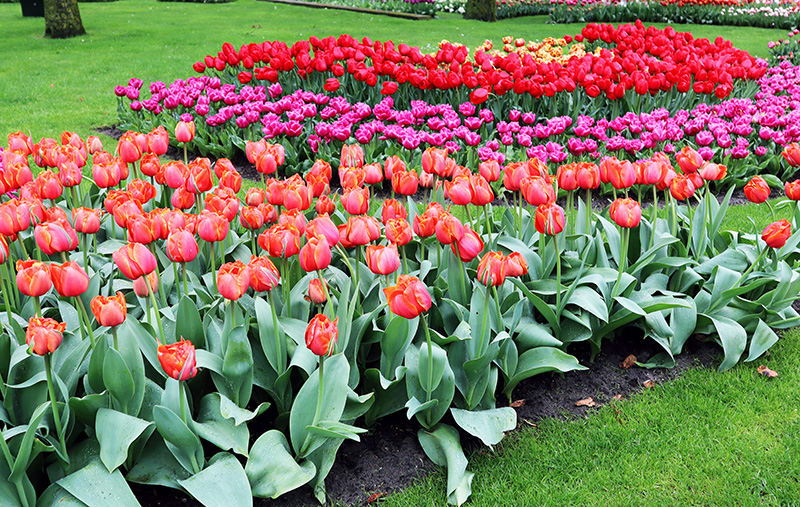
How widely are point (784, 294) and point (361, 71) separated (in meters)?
4.70

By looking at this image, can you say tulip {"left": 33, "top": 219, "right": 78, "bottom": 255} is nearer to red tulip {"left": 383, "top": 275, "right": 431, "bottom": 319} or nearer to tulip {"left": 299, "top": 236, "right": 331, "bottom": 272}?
tulip {"left": 299, "top": 236, "right": 331, "bottom": 272}

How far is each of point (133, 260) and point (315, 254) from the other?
0.63 meters

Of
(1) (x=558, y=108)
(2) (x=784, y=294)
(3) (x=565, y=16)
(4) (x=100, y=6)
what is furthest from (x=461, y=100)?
(4) (x=100, y=6)

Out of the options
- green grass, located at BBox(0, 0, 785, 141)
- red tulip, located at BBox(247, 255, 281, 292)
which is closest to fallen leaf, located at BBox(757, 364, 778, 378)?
red tulip, located at BBox(247, 255, 281, 292)

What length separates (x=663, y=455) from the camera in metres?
2.83

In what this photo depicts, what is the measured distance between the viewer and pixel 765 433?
2938mm

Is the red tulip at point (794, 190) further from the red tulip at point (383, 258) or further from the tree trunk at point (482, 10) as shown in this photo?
the tree trunk at point (482, 10)

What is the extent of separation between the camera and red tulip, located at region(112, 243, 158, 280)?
236 centimetres

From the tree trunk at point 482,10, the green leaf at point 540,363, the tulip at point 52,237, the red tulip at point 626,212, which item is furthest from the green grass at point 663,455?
the tree trunk at point 482,10

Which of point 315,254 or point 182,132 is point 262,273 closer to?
point 315,254

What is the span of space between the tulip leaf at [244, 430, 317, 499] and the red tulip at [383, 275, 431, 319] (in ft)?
2.25

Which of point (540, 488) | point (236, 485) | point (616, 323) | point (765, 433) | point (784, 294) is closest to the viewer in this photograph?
point (236, 485)

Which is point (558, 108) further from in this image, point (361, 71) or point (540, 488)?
point (540, 488)

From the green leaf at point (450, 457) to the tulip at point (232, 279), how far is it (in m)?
0.97
